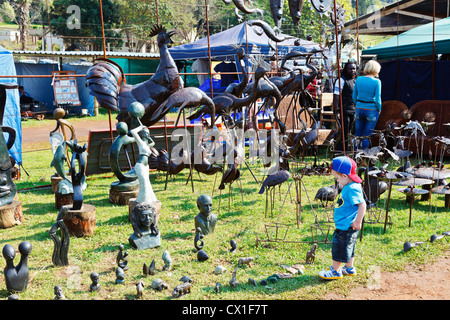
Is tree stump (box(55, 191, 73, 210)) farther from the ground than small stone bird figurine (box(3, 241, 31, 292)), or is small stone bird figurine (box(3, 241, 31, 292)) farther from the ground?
tree stump (box(55, 191, 73, 210))

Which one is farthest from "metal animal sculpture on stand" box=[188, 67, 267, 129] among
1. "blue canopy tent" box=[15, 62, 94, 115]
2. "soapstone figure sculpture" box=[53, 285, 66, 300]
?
"blue canopy tent" box=[15, 62, 94, 115]

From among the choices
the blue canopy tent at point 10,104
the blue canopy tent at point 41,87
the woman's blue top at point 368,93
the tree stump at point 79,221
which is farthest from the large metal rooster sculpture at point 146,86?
the blue canopy tent at point 41,87

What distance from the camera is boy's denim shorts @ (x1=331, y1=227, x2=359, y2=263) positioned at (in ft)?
13.0

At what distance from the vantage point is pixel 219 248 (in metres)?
4.92

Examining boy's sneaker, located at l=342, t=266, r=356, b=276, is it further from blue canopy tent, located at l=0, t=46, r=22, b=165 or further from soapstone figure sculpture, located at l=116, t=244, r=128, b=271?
blue canopy tent, located at l=0, t=46, r=22, b=165

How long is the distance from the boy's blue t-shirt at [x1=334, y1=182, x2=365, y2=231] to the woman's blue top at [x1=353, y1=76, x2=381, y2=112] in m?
3.71

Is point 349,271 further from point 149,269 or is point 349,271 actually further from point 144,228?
point 144,228

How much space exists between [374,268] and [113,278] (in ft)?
8.37

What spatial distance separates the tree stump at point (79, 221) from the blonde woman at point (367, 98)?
4.37 meters

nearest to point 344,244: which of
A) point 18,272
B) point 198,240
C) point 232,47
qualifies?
point 198,240

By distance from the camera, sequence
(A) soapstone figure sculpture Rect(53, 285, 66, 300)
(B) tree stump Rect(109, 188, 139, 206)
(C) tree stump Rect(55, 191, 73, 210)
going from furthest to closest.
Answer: (B) tree stump Rect(109, 188, 139, 206), (C) tree stump Rect(55, 191, 73, 210), (A) soapstone figure sculpture Rect(53, 285, 66, 300)

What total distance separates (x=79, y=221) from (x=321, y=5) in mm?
4227

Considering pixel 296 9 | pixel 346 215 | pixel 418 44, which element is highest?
pixel 418 44

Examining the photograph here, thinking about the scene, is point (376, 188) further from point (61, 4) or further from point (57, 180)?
point (61, 4)
